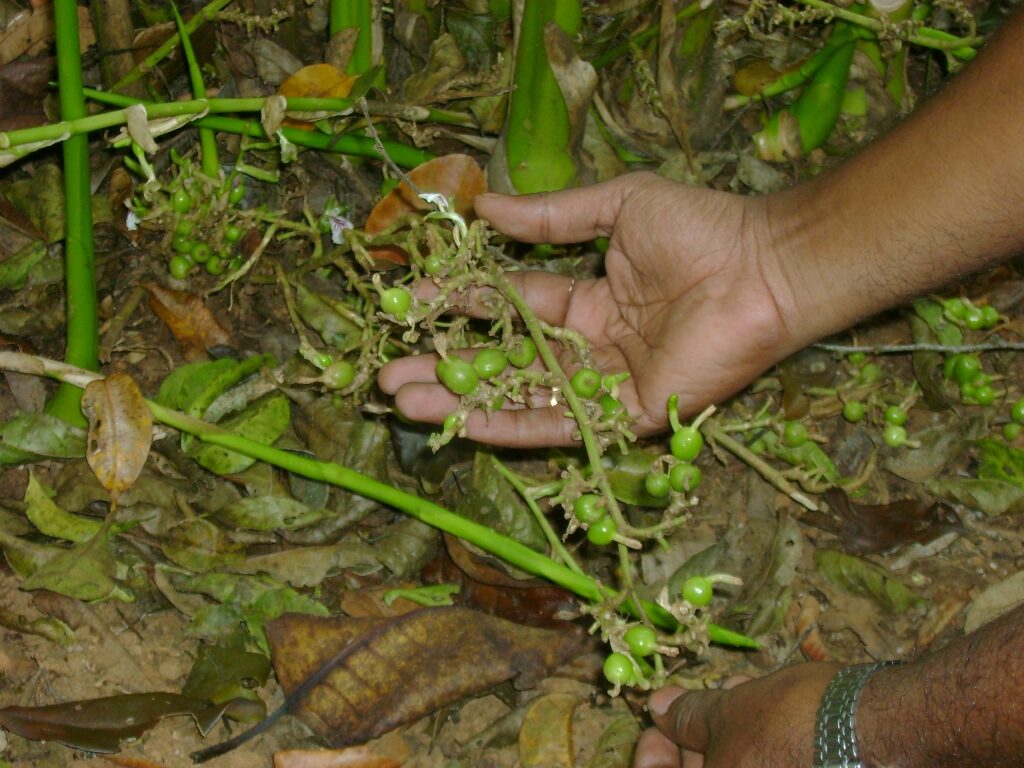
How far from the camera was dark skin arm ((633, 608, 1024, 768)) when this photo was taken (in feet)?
4.05

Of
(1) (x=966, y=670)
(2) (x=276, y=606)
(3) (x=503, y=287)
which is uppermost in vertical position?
(3) (x=503, y=287)

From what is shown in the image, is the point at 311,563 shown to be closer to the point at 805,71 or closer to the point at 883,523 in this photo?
the point at 883,523

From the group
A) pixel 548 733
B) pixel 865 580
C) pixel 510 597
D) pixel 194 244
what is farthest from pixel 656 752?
pixel 194 244

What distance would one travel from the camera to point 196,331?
6.55 feet

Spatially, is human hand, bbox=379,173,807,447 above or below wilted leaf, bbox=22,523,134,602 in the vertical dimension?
above

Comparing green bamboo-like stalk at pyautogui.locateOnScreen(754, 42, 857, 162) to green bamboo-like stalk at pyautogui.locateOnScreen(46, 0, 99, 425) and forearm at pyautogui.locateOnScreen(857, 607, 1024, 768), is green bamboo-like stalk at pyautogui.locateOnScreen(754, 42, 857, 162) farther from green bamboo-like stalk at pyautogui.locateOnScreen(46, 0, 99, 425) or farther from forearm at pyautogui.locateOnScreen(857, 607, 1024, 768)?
green bamboo-like stalk at pyautogui.locateOnScreen(46, 0, 99, 425)

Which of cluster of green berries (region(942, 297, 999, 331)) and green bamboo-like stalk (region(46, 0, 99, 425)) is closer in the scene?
green bamboo-like stalk (region(46, 0, 99, 425))

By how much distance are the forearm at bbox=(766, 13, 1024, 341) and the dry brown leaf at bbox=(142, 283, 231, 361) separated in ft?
3.66

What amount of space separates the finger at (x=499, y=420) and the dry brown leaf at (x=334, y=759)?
0.57 metres

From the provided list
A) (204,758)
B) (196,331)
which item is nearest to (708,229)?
(196,331)

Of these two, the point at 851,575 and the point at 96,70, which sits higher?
the point at 96,70

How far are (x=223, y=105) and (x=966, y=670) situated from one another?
4.77ft

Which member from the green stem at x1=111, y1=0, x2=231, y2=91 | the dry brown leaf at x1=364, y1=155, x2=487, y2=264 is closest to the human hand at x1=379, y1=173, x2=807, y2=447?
the dry brown leaf at x1=364, y1=155, x2=487, y2=264

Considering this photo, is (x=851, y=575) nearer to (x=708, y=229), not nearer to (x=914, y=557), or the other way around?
(x=914, y=557)
